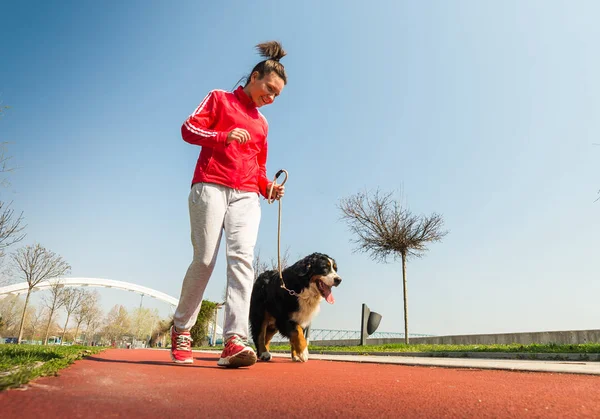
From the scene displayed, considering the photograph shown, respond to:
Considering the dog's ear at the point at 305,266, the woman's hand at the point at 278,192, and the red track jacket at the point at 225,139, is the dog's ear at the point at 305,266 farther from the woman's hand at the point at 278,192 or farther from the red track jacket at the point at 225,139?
the red track jacket at the point at 225,139

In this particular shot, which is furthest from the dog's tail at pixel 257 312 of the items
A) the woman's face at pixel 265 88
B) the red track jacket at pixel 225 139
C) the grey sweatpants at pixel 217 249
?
the woman's face at pixel 265 88

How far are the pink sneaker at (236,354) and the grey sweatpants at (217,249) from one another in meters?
0.10

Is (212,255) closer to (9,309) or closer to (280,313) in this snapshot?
(280,313)

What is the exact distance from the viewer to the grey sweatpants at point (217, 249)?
3727 millimetres

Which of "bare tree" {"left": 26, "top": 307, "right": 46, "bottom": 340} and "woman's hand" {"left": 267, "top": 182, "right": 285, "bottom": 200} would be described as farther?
"bare tree" {"left": 26, "top": 307, "right": 46, "bottom": 340}

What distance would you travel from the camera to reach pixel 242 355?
3.49 meters

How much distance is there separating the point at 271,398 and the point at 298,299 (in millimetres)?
3571

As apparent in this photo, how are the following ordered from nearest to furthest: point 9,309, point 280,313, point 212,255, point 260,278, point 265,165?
point 212,255 → point 265,165 → point 280,313 → point 260,278 → point 9,309

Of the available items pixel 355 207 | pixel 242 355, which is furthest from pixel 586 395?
pixel 355 207

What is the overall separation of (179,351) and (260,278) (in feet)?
8.14

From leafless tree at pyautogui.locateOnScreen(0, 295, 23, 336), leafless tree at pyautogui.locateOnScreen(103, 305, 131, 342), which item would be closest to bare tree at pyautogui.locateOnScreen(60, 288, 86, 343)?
leafless tree at pyautogui.locateOnScreen(0, 295, 23, 336)

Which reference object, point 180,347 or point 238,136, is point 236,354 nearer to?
point 180,347

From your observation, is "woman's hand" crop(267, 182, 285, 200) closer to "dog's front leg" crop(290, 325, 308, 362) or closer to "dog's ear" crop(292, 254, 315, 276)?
"dog's ear" crop(292, 254, 315, 276)

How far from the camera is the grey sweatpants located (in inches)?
147
